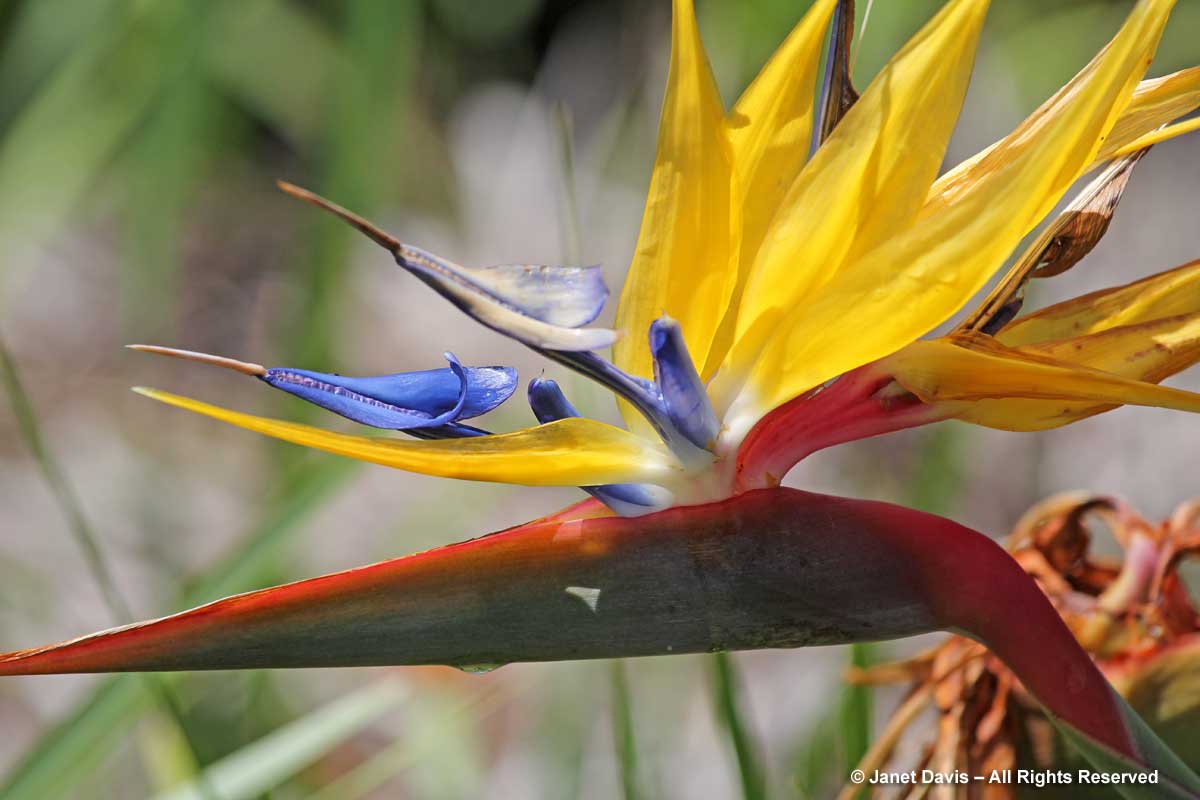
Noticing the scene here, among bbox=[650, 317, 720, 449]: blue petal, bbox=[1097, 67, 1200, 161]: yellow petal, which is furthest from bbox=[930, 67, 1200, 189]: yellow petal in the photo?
bbox=[650, 317, 720, 449]: blue petal

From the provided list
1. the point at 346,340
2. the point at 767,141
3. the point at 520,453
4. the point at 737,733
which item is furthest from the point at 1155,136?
the point at 346,340

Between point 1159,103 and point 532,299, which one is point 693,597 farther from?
point 1159,103

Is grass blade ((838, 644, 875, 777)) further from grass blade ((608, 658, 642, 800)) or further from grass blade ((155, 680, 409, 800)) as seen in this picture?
grass blade ((155, 680, 409, 800))

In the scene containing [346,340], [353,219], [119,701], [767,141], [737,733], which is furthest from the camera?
[346,340]

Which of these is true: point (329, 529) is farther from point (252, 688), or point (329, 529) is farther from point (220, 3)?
point (220, 3)

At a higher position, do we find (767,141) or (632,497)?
(767,141)

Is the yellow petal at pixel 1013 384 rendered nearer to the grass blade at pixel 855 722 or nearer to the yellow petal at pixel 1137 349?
the yellow petal at pixel 1137 349

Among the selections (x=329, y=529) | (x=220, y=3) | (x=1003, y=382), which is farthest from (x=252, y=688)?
(x=220, y=3)

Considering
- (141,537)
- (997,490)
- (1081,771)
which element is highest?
(141,537)
